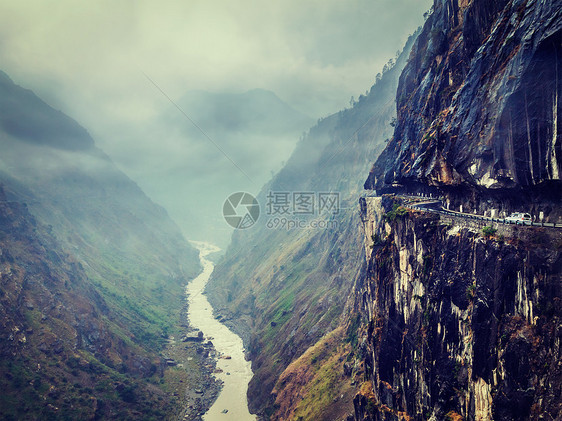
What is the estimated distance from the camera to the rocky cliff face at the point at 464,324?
→ 26.0m

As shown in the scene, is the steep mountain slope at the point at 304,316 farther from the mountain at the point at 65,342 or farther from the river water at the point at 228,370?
the mountain at the point at 65,342

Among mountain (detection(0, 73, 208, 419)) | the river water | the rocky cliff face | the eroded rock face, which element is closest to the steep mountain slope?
the river water

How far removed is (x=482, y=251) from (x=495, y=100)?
1633cm

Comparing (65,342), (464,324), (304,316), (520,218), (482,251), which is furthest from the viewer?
(304,316)

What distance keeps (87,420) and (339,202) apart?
487 feet

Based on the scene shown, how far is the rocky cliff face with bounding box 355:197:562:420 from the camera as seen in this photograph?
2605 centimetres

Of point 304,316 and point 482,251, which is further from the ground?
point 304,316

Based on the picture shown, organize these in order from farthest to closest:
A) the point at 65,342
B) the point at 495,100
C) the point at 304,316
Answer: the point at 304,316 → the point at 65,342 → the point at 495,100

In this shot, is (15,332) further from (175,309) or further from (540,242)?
(540,242)

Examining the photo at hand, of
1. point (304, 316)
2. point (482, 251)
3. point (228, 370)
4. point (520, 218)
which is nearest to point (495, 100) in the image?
point (520, 218)

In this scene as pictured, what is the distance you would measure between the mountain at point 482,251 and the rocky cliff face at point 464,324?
110 millimetres

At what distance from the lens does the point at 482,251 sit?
105 ft

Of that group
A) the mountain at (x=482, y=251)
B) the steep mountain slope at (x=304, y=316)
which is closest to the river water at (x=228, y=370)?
the steep mountain slope at (x=304, y=316)

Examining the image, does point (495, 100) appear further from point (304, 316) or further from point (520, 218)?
point (304, 316)
